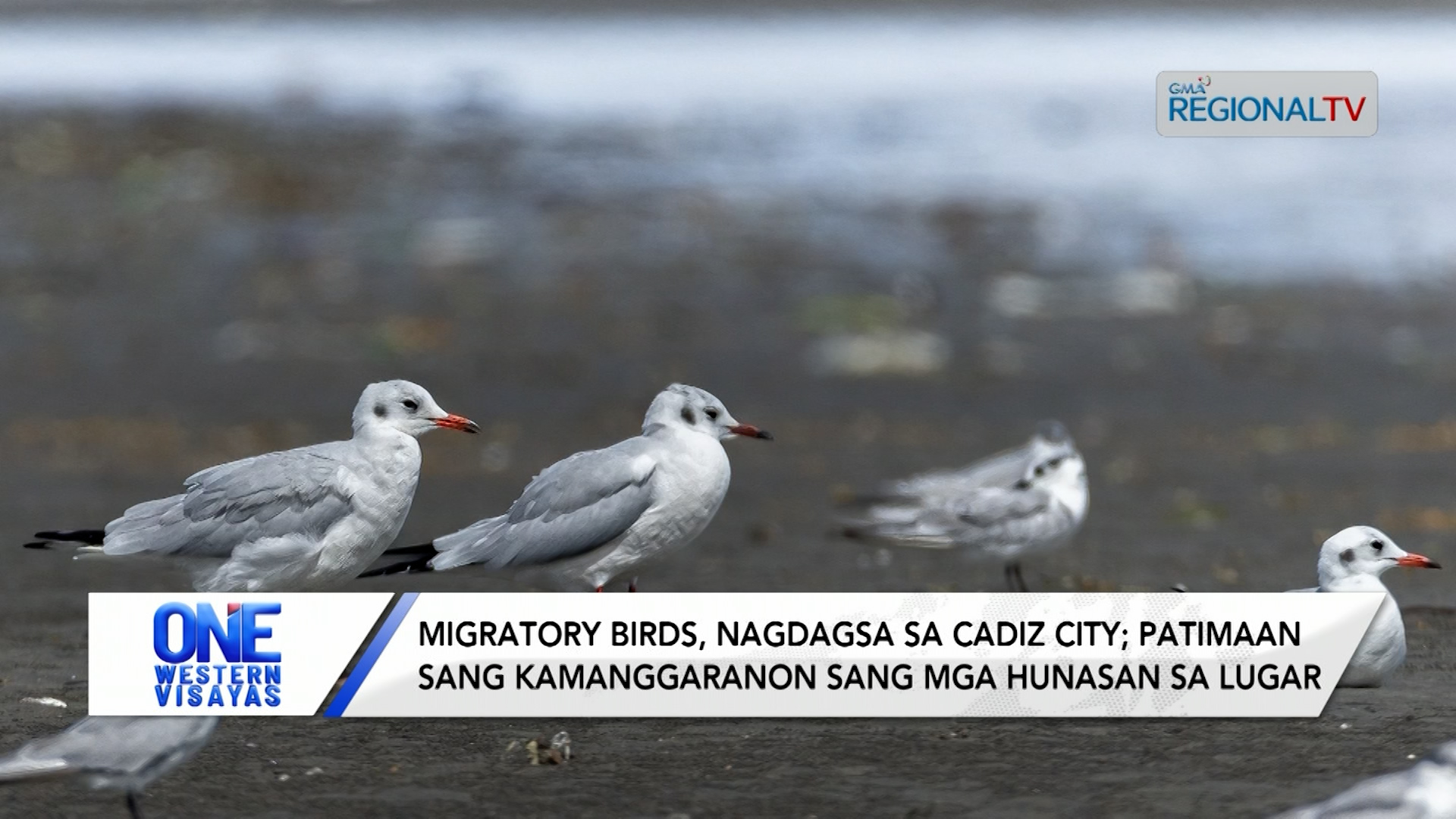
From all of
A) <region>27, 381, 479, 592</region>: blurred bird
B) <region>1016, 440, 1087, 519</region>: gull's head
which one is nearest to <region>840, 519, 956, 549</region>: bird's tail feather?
<region>1016, 440, 1087, 519</region>: gull's head

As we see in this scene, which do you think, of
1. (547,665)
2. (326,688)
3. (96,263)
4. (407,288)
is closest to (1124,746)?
(547,665)

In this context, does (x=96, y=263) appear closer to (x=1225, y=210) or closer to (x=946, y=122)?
(x=946, y=122)

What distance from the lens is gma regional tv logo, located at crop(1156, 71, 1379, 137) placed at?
21.0 feet

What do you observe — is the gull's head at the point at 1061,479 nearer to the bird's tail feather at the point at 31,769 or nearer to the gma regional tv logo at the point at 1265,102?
the gma regional tv logo at the point at 1265,102

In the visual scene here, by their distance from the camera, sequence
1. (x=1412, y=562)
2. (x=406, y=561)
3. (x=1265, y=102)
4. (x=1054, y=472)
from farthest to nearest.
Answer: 1. (x=1054, y=472)
2. (x=1265, y=102)
3. (x=1412, y=562)
4. (x=406, y=561)

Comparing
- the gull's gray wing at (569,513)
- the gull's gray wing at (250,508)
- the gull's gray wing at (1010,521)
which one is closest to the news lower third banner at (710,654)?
the gull's gray wing at (250,508)

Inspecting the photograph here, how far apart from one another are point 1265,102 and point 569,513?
3.09 meters

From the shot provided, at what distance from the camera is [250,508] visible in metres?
4.70

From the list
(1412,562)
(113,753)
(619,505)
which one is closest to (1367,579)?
(1412,562)

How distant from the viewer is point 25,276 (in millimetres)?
15453

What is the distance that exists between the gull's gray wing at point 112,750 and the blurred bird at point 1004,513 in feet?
12.1

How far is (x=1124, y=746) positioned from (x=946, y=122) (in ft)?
46.6

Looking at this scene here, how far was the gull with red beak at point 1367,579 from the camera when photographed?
5203 mm

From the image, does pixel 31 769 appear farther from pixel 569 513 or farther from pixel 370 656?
pixel 569 513
